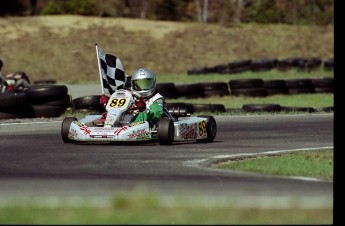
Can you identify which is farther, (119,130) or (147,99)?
(147,99)

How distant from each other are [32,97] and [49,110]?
1.63 feet

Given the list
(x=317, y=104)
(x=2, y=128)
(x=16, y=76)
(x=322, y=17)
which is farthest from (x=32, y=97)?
(x=322, y=17)

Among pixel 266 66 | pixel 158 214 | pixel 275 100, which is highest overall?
pixel 158 214

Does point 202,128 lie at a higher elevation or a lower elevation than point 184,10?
lower

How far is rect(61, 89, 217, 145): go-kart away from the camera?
14.8m

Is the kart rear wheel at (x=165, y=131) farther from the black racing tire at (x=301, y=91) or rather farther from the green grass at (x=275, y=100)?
the black racing tire at (x=301, y=91)

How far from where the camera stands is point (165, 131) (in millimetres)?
14820

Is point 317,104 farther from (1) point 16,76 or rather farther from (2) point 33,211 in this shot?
(2) point 33,211

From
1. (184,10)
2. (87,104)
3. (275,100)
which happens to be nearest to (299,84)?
(275,100)

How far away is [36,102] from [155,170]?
1011 cm

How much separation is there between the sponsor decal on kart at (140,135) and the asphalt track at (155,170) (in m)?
0.13

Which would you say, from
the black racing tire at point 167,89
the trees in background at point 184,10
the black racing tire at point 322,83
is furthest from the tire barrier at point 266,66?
the trees in background at point 184,10

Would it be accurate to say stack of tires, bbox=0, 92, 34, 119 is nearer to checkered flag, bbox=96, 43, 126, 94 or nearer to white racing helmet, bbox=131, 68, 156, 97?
checkered flag, bbox=96, 43, 126, 94

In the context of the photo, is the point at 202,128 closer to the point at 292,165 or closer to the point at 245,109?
the point at 292,165
